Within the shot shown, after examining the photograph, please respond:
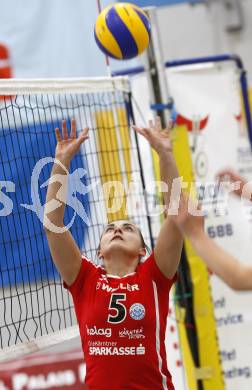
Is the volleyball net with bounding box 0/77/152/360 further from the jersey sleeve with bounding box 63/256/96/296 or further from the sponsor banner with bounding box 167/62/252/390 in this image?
the jersey sleeve with bounding box 63/256/96/296

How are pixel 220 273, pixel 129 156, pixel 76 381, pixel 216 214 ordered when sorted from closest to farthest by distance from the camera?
pixel 220 273
pixel 129 156
pixel 216 214
pixel 76 381

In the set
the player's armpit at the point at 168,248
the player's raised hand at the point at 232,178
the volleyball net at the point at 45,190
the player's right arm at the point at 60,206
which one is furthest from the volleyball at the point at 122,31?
the player's raised hand at the point at 232,178

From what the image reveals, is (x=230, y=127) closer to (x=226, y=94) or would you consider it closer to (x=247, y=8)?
(x=226, y=94)

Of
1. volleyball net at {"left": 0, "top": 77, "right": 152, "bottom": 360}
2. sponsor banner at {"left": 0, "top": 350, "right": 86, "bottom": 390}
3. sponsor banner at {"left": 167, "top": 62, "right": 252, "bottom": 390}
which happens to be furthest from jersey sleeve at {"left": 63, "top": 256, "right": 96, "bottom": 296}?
sponsor banner at {"left": 0, "top": 350, "right": 86, "bottom": 390}

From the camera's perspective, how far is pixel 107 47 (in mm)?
4891

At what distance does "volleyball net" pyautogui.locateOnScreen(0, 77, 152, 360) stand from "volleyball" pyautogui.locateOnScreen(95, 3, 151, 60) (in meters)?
0.44

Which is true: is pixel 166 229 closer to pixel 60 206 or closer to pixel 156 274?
pixel 156 274

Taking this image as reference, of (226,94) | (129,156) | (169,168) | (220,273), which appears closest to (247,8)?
(226,94)

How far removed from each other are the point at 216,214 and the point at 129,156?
0.95 metres

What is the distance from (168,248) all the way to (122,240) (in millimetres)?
246

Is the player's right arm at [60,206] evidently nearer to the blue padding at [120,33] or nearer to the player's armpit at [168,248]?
the player's armpit at [168,248]

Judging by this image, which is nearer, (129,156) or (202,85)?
(129,156)

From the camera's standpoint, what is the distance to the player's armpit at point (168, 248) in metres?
3.78

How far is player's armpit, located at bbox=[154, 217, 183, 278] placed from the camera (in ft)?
12.4
